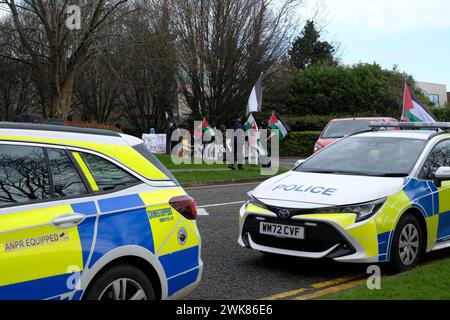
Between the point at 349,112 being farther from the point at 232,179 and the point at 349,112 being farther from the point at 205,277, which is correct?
the point at 205,277

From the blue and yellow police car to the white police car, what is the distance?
175cm

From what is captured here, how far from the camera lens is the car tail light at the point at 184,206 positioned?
426 cm

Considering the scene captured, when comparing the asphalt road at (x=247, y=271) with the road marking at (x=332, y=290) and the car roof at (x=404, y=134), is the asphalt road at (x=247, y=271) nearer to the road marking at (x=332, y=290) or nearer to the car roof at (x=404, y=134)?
the road marking at (x=332, y=290)

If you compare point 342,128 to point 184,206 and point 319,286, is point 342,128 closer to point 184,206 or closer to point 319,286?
point 319,286

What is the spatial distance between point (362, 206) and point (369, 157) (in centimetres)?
133

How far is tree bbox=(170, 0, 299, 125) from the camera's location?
30250 millimetres

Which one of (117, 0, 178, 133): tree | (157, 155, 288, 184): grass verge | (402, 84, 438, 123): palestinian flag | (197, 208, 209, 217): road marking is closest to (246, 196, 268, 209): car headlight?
(197, 208, 209, 217): road marking

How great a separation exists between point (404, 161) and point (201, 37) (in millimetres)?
24925

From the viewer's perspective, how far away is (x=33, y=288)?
129 inches

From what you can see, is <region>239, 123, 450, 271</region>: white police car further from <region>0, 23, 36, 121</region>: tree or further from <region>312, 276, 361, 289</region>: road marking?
<region>0, 23, 36, 121</region>: tree

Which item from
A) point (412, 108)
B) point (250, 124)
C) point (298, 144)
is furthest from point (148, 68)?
point (412, 108)

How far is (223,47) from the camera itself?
101 ft

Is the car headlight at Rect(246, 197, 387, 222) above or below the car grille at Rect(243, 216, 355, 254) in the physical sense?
above

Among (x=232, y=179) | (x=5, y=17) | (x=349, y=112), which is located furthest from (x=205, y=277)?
(x=349, y=112)
